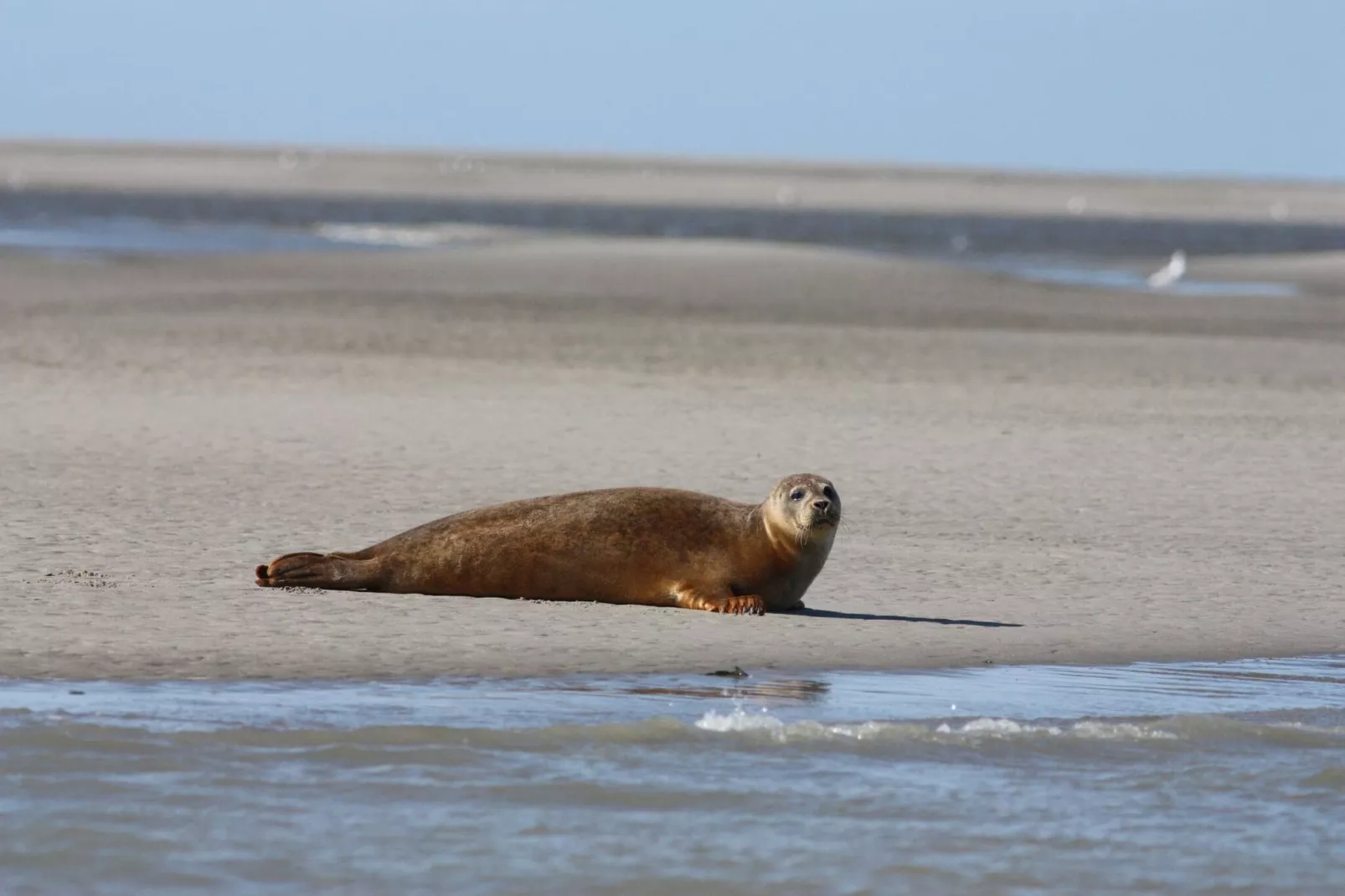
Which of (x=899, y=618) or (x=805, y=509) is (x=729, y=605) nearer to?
(x=805, y=509)

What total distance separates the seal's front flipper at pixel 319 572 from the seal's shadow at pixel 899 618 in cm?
142

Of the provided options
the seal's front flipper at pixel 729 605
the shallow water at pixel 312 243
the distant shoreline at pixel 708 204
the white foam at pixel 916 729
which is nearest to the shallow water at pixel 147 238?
the shallow water at pixel 312 243

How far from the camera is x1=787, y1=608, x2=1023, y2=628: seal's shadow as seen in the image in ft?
24.1

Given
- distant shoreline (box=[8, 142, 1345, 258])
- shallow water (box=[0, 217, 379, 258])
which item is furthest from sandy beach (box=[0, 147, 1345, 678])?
distant shoreline (box=[8, 142, 1345, 258])

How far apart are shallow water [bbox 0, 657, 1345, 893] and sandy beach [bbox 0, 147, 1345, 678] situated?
0.54 meters

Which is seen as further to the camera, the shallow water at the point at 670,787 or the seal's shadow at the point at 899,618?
the seal's shadow at the point at 899,618

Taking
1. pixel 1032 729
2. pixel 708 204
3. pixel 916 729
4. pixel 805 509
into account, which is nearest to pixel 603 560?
pixel 805 509

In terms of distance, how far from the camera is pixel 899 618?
7.41 meters

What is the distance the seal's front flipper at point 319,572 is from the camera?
7508 millimetres

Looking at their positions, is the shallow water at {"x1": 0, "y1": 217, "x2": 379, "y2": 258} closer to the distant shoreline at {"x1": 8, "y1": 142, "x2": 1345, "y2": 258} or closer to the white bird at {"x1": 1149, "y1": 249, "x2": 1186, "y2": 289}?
the distant shoreline at {"x1": 8, "y1": 142, "x2": 1345, "y2": 258}

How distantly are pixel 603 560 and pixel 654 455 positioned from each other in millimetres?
3861

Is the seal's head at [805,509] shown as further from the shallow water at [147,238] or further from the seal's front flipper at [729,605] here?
the shallow water at [147,238]

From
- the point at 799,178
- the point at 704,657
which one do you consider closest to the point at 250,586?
the point at 704,657

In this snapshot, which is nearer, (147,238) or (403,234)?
(147,238)
